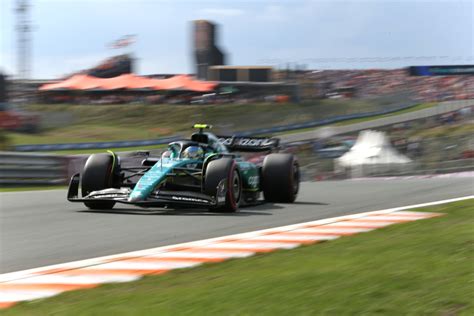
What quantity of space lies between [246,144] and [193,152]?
1.86 meters

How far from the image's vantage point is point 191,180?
1164 centimetres

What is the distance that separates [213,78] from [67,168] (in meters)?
62.1

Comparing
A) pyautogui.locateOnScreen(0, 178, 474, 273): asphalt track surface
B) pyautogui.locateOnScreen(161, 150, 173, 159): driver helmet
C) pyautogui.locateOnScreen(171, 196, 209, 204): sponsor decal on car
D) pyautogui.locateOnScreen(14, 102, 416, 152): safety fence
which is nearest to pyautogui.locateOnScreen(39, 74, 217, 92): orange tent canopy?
pyautogui.locateOnScreen(14, 102, 416, 152): safety fence

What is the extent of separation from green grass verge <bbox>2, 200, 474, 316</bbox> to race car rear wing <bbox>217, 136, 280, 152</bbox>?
247 inches

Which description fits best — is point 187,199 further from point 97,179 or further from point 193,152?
point 97,179

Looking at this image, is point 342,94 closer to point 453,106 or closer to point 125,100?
point 453,106

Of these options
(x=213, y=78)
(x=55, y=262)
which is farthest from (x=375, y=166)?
(x=213, y=78)

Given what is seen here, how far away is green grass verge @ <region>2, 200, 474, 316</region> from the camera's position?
185 inches

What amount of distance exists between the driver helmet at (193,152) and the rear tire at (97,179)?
4.08 ft

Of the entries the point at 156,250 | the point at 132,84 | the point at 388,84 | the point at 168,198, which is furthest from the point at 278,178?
the point at 388,84

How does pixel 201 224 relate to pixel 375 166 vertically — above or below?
above

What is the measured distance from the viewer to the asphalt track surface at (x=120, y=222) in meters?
7.45

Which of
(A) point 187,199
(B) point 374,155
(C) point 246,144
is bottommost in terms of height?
(B) point 374,155

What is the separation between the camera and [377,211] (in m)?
11.5
